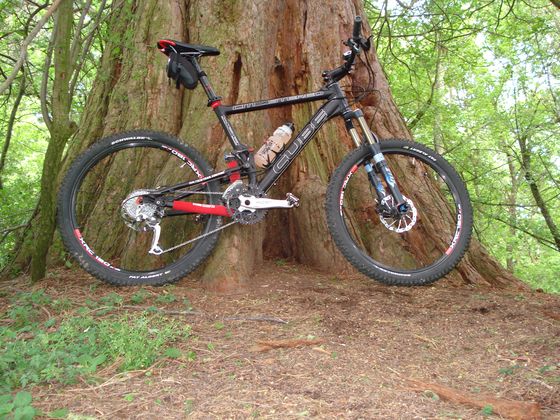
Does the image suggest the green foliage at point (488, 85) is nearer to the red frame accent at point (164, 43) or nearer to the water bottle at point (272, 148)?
the water bottle at point (272, 148)

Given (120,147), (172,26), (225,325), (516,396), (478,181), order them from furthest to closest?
(478,181) < (172,26) < (120,147) < (225,325) < (516,396)

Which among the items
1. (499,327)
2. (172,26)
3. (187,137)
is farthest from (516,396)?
(172,26)

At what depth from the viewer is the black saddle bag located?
12.0 feet

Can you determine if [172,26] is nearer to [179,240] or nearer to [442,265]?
[179,240]

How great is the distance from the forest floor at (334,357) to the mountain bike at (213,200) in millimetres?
226

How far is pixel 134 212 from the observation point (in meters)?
3.68

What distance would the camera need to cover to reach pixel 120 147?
150 inches

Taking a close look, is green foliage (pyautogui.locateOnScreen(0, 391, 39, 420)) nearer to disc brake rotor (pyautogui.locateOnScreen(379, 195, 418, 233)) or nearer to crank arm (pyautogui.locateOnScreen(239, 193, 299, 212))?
crank arm (pyautogui.locateOnScreen(239, 193, 299, 212))

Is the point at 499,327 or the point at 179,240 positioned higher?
the point at 179,240

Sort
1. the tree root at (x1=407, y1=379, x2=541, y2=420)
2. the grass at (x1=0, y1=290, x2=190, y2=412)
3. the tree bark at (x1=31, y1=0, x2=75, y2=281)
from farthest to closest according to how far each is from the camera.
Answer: the tree bark at (x1=31, y1=0, x2=75, y2=281), the grass at (x1=0, y1=290, x2=190, y2=412), the tree root at (x1=407, y1=379, x2=541, y2=420)

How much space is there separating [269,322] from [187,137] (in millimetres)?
1732

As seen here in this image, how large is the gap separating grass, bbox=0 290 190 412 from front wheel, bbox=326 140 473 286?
1424 mm

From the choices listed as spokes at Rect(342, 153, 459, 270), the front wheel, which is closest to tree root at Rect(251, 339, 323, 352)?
the front wheel

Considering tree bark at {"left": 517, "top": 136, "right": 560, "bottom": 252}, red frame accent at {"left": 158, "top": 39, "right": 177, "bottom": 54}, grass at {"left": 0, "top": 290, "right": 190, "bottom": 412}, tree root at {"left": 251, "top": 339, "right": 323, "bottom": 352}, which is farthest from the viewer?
tree bark at {"left": 517, "top": 136, "right": 560, "bottom": 252}
